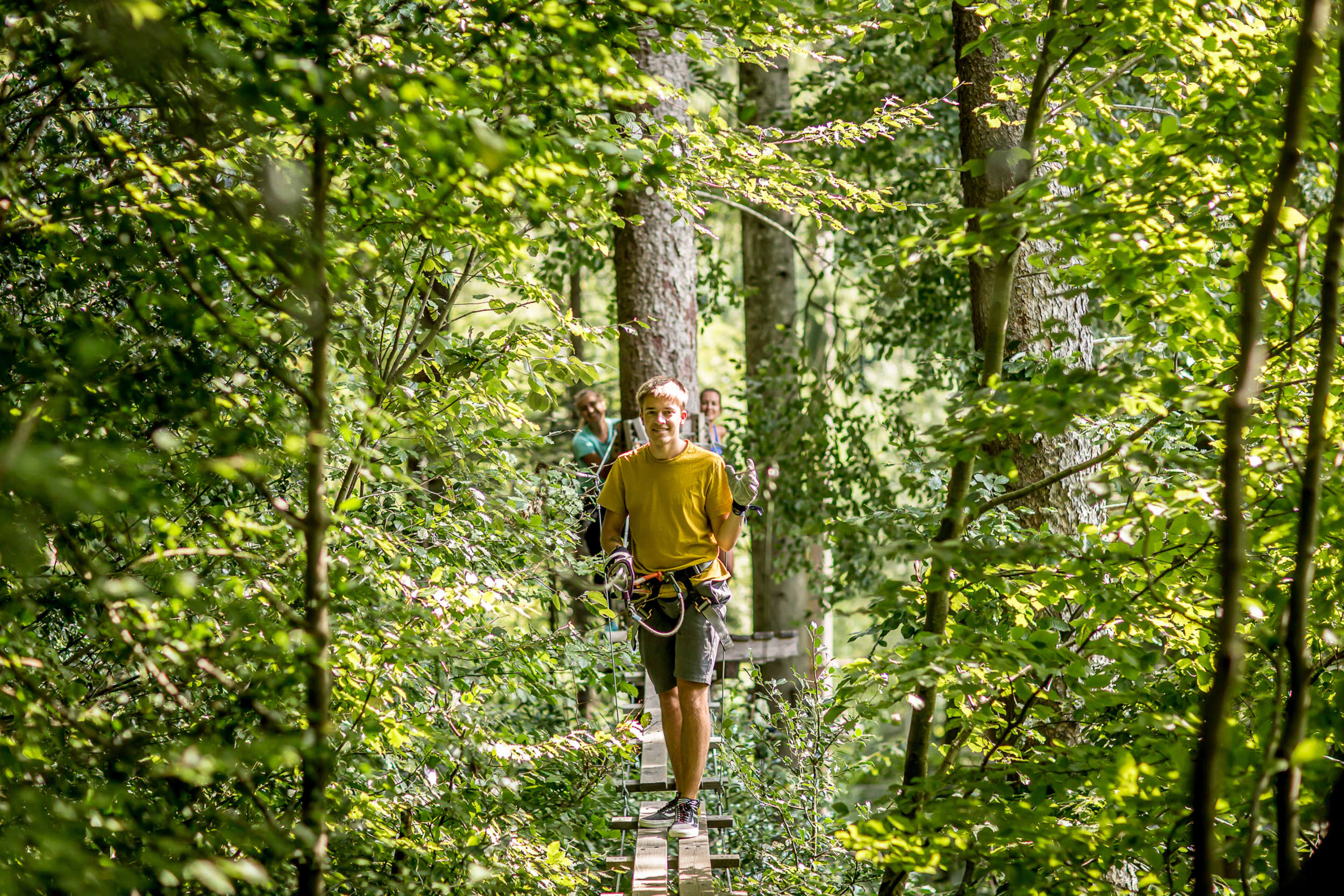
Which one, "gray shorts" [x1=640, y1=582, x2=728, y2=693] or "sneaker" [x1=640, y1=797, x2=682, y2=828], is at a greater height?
"gray shorts" [x1=640, y1=582, x2=728, y2=693]

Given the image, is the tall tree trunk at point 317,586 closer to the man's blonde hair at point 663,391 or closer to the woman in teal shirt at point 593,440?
the man's blonde hair at point 663,391

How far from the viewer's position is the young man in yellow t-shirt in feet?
12.9

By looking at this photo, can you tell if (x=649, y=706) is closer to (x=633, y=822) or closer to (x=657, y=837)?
(x=633, y=822)

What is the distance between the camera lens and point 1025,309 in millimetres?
4430

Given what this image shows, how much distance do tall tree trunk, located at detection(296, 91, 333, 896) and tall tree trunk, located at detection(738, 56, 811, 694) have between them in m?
6.35

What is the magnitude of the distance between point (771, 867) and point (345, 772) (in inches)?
91.4

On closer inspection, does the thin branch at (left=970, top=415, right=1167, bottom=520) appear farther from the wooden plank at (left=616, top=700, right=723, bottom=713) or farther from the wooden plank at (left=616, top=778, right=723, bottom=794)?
the wooden plank at (left=616, top=700, right=723, bottom=713)

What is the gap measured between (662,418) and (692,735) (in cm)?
128

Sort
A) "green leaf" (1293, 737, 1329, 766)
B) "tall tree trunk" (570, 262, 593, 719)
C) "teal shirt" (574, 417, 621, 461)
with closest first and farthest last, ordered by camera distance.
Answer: "green leaf" (1293, 737, 1329, 766) < "tall tree trunk" (570, 262, 593, 719) < "teal shirt" (574, 417, 621, 461)

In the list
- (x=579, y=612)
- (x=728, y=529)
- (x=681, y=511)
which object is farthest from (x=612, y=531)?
(x=579, y=612)

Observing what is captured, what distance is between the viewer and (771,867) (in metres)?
4.26

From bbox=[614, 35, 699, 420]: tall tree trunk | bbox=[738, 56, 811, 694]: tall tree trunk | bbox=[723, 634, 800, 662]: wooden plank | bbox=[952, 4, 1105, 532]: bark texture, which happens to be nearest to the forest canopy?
bbox=[952, 4, 1105, 532]: bark texture

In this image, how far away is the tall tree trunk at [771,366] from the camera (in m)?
8.33

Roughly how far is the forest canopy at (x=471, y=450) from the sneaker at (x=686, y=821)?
676 mm
